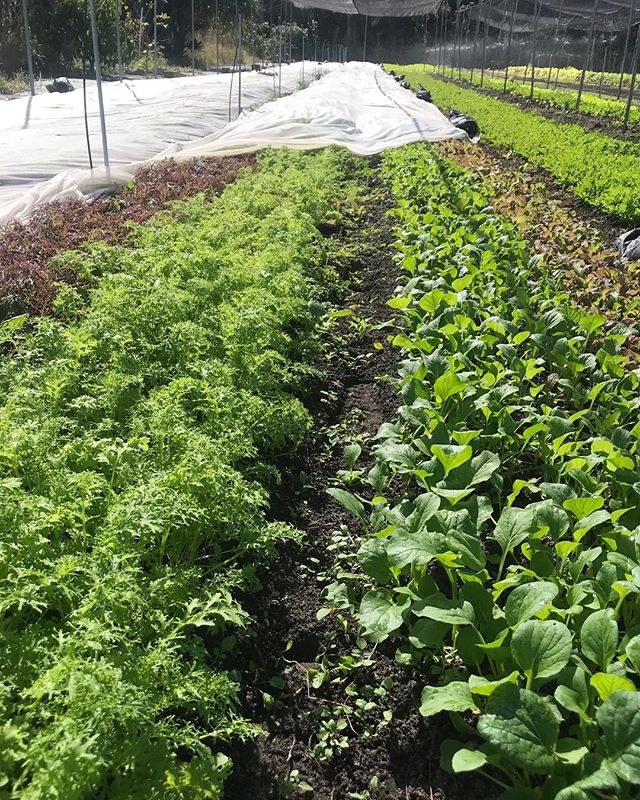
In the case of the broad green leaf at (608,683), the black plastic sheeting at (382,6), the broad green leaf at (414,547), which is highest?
the black plastic sheeting at (382,6)

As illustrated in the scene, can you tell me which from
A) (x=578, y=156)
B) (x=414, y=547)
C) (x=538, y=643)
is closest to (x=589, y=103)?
(x=578, y=156)

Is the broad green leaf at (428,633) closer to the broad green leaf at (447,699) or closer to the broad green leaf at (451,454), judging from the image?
the broad green leaf at (447,699)

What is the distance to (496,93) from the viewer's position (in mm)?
27172

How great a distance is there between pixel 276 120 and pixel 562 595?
13040 millimetres

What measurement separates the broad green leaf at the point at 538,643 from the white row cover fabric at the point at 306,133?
22.2 feet

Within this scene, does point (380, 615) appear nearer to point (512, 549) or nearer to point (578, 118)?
point (512, 549)

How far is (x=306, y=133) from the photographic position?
500 inches

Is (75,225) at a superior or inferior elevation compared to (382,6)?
inferior

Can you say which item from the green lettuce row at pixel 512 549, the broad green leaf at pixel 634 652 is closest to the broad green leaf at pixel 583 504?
the green lettuce row at pixel 512 549

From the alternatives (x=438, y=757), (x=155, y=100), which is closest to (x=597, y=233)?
(x=438, y=757)

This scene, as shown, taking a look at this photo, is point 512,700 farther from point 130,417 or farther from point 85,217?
point 85,217

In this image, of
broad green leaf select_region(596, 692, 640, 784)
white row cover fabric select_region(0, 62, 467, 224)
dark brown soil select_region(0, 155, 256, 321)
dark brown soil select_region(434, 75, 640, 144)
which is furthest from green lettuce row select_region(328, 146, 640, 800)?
dark brown soil select_region(434, 75, 640, 144)

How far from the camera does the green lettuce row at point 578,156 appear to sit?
7922 mm

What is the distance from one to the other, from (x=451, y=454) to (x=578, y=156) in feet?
29.5
